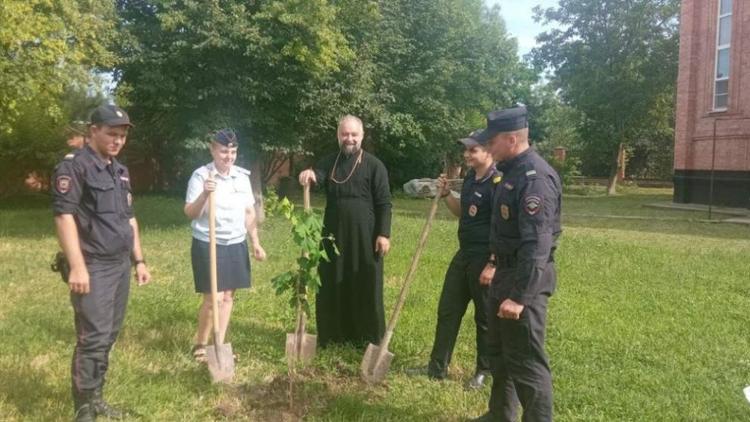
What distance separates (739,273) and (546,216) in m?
6.83

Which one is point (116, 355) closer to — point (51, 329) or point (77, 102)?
point (51, 329)

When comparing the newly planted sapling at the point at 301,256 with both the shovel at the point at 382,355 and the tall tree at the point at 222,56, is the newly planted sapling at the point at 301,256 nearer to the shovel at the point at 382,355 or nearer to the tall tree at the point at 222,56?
the shovel at the point at 382,355

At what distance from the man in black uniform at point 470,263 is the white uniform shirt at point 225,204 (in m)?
1.56

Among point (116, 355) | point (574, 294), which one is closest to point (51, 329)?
point (116, 355)

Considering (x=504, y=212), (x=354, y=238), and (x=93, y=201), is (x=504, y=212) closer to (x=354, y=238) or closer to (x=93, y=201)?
(x=354, y=238)

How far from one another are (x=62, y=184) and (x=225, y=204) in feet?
4.83

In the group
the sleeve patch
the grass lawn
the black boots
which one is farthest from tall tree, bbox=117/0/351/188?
the sleeve patch

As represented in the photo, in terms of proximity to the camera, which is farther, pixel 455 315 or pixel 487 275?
pixel 455 315

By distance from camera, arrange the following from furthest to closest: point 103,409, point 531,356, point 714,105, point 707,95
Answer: point 707,95 → point 714,105 → point 103,409 → point 531,356

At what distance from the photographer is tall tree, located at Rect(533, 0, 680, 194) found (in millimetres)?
Result: 27953

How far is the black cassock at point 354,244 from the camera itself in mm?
5180

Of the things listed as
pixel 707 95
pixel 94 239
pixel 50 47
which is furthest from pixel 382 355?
pixel 707 95

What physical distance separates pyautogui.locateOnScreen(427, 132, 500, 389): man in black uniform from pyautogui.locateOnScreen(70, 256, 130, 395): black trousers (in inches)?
91.1

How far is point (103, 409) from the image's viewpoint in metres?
3.97
